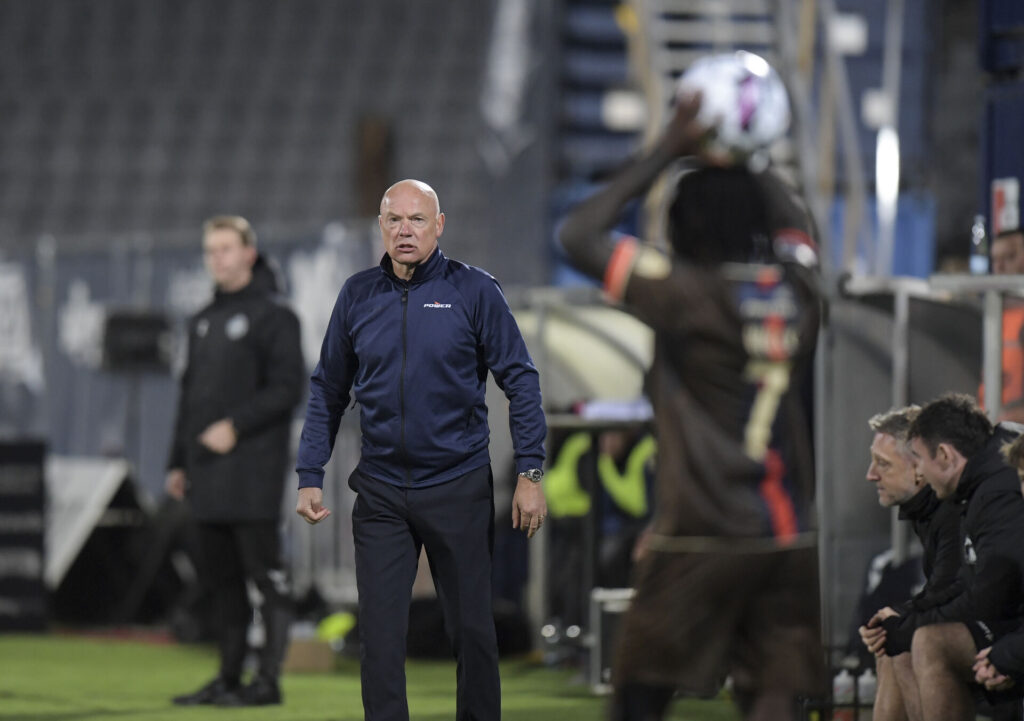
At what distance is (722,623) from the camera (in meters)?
4.23

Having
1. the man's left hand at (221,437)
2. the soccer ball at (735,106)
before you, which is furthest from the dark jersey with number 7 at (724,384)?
the man's left hand at (221,437)

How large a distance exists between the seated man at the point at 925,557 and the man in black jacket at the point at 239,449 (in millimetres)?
2830

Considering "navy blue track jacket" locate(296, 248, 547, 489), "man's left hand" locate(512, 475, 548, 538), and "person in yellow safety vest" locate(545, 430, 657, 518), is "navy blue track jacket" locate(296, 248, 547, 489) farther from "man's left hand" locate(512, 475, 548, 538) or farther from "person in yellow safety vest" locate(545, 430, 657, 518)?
"person in yellow safety vest" locate(545, 430, 657, 518)

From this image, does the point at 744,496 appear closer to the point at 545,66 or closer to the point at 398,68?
the point at 545,66

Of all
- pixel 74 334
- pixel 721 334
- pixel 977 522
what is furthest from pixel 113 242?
pixel 721 334

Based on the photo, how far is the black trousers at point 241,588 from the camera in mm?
7973

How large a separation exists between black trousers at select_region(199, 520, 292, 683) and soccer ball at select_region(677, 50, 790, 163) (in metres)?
4.07

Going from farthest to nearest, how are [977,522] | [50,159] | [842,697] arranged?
[50,159], [842,697], [977,522]

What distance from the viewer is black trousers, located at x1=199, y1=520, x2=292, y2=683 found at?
7.97 metres

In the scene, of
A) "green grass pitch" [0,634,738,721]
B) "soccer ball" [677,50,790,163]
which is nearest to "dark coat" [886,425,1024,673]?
"soccer ball" [677,50,790,163]

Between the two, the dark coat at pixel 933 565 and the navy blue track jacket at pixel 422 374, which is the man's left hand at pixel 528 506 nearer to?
the navy blue track jacket at pixel 422 374

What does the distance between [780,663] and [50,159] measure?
591 inches

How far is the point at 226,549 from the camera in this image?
26.4 ft

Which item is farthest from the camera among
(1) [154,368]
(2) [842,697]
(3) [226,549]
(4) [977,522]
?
(1) [154,368]
